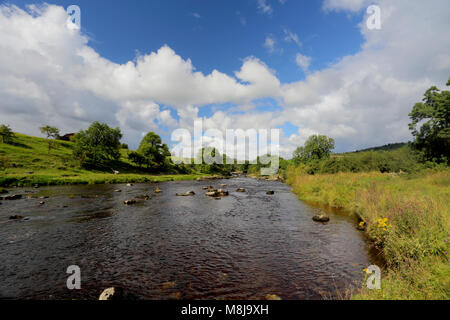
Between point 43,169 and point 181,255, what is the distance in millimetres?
64244

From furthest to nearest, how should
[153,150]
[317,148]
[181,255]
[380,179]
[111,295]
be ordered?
[153,150] < [317,148] < [380,179] < [181,255] < [111,295]

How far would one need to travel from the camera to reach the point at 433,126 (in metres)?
32.6

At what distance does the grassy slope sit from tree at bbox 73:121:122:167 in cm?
442

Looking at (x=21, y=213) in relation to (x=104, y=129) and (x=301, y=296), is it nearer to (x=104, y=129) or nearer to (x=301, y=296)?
(x=301, y=296)

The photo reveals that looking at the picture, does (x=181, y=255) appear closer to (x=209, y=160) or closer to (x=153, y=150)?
(x=153, y=150)

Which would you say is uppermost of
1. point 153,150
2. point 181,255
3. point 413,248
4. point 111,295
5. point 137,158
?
point 153,150

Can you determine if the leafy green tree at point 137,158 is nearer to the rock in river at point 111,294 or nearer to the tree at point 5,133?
the tree at point 5,133

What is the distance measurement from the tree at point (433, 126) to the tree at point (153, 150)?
87.5m

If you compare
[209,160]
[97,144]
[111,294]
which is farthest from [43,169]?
[209,160]

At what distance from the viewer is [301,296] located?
7.16 m

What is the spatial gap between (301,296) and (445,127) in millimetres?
42328

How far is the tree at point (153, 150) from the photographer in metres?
90.6
